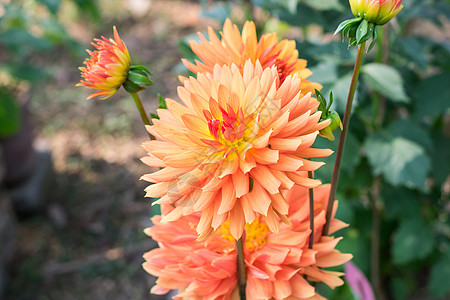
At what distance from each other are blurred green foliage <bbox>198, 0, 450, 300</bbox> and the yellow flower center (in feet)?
0.52

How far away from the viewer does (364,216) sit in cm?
136

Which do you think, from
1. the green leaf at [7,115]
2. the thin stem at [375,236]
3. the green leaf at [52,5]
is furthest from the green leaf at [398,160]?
the green leaf at [7,115]

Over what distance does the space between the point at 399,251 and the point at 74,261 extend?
1.25 meters

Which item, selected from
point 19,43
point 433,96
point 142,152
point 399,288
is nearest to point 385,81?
point 433,96

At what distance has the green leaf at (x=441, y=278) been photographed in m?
1.22

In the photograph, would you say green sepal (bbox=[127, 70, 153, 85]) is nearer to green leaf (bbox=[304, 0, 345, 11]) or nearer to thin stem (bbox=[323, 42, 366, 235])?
thin stem (bbox=[323, 42, 366, 235])

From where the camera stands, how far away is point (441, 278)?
1229 mm

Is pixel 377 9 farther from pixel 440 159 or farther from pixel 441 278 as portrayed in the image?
pixel 441 278

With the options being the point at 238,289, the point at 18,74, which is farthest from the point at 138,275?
the point at 238,289

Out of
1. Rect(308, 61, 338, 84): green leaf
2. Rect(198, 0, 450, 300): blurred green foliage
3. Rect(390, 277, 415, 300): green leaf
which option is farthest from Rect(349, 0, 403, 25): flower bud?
Rect(390, 277, 415, 300): green leaf

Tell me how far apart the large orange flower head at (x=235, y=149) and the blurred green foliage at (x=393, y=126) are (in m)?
0.29

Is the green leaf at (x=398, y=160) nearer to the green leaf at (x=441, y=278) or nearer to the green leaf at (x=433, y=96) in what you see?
the green leaf at (x=433, y=96)

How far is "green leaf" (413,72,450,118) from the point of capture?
1.05m

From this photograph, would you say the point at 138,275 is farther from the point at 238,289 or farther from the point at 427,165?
A: the point at 238,289
